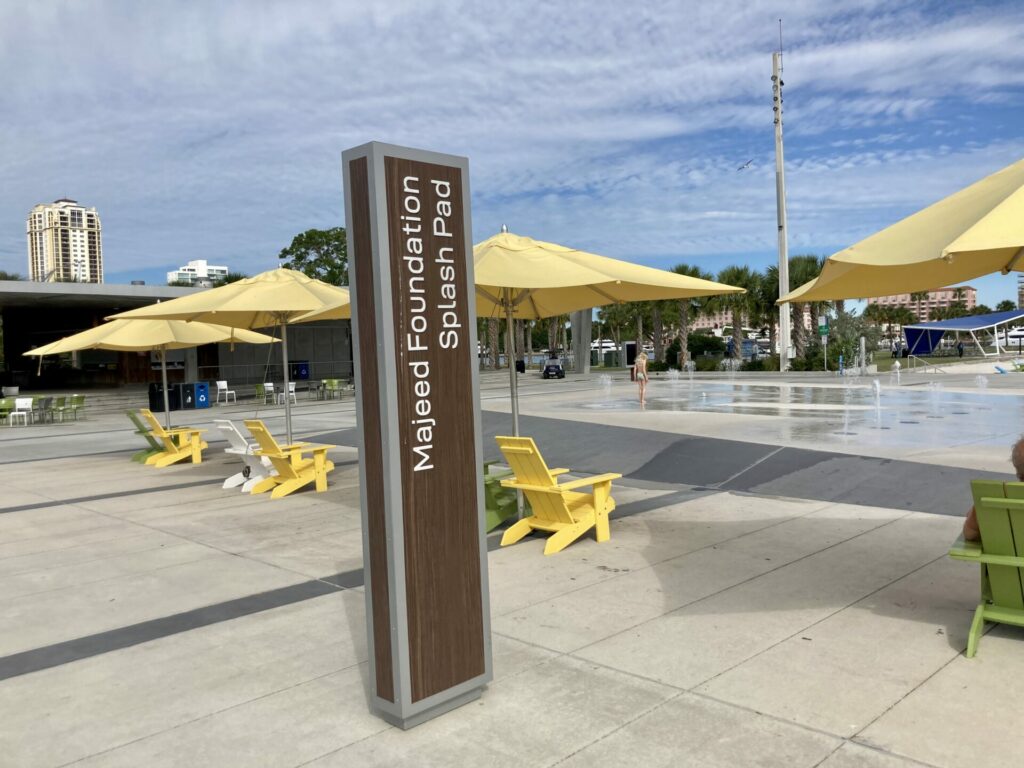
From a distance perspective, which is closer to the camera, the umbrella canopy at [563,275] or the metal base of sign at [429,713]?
the metal base of sign at [429,713]

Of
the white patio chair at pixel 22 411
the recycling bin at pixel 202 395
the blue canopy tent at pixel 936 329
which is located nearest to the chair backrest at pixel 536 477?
the white patio chair at pixel 22 411

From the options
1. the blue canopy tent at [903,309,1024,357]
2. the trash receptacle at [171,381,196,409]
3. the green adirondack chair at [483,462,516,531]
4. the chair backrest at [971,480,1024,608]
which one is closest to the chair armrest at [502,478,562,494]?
the green adirondack chair at [483,462,516,531]

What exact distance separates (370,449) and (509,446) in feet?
11.9

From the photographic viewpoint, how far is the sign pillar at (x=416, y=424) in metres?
3.47

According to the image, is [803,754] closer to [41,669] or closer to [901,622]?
[901,622]

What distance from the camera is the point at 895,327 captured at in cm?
10969

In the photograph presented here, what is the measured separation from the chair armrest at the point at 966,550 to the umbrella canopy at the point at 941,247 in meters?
1.54

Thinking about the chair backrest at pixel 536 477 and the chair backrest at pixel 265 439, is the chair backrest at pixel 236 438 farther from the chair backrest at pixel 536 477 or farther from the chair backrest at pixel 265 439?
the chair backrest at pixel 536 477

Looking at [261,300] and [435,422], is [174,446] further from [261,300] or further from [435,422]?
[435,422]

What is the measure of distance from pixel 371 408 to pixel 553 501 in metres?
3.68

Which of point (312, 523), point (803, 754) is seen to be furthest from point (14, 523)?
point (803, 754)

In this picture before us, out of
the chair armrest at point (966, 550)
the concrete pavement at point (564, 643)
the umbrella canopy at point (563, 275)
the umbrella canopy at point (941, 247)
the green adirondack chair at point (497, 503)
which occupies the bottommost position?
the concrete pavement at point (564, 643)

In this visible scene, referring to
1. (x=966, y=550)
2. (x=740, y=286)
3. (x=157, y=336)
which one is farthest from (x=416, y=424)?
(x=740, y=286)

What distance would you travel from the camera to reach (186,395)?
97.1ft
